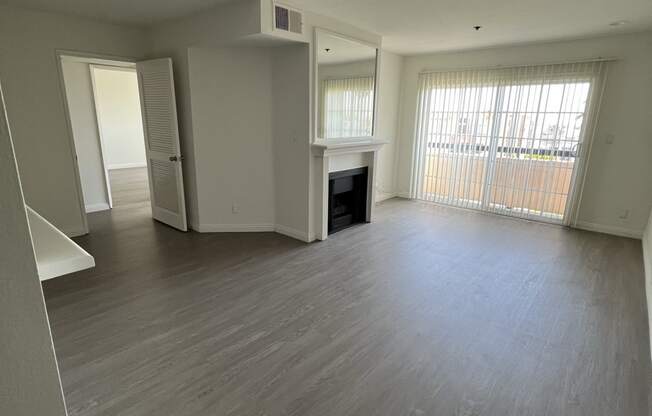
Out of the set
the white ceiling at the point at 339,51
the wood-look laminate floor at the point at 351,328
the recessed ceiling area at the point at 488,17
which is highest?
the recessed ceiling area at the point at 488,17

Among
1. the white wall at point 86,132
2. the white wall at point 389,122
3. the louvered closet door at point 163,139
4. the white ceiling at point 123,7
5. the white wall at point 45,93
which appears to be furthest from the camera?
the white wall at point 389,122

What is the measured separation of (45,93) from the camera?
13.1 feet

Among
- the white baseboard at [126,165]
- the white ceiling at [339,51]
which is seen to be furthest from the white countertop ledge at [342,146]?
the white baseboard at [126,165]

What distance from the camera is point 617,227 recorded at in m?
4.83

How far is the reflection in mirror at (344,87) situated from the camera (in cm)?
406

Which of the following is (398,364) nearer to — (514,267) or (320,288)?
(320,288)

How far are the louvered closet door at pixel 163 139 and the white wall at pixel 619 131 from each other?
4.79 metres

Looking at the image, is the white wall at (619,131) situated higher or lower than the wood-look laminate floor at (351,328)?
higher

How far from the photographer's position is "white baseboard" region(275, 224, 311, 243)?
4346 mm

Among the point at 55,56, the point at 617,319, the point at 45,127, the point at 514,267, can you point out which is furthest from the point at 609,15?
the point at 45,127

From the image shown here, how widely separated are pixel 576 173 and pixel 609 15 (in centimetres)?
207

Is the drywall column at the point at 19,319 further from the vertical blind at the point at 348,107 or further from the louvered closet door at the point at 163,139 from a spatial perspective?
the louvered closet door at the point at 163,139

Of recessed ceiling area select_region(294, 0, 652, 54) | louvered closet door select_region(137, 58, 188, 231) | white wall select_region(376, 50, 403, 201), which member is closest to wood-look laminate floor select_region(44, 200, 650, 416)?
louvered closet door select_region(137, 58, 188, 231)

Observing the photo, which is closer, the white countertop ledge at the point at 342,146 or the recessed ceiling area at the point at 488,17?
the recessed ceiling area at the point at 488,17
